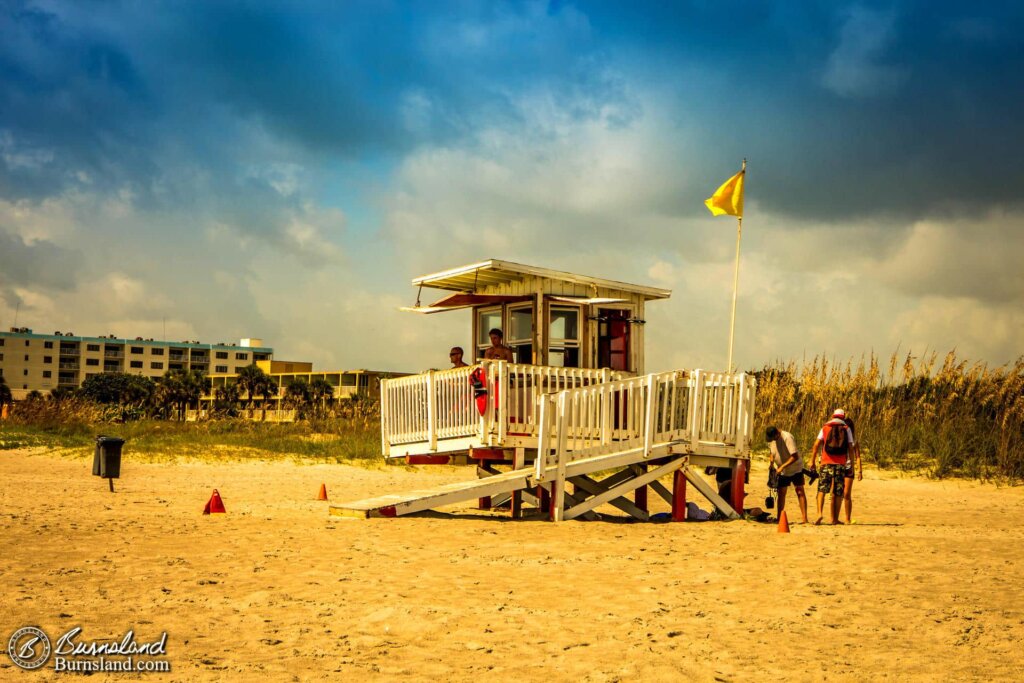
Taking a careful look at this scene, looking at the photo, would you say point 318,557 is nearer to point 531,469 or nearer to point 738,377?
point 531,469

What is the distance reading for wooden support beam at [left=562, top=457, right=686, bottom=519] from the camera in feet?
46.6

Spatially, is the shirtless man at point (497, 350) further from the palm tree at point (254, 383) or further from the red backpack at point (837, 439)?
the palm tree at point (254, 383)

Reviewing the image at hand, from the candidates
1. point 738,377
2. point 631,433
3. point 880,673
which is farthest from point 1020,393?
point 880,673

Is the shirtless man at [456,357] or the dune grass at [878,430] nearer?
the shirtless man at [456,357]

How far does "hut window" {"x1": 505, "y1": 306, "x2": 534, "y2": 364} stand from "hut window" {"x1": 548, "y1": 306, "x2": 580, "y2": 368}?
372 mm

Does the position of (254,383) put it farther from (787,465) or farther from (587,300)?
(787,465)

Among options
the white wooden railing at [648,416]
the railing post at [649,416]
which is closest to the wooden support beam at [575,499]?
the white wooden railing at [648,416]

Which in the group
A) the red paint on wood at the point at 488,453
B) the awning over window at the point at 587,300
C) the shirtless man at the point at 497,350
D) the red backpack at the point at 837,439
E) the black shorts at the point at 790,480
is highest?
the awning over window at the point at 587,300

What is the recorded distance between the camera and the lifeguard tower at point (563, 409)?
14203 mm

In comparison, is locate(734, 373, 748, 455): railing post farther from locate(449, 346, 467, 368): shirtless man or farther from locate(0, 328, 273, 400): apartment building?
locate(0, 328, 273, 400): apartment building

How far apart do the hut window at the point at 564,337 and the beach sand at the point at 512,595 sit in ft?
10.8

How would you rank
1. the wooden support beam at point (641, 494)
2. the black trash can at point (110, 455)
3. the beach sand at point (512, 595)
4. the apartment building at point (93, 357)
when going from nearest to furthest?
the beach sand at point (512, 595) → the wooden support beam at point (641, 494) → the black trash can at point (110, 455) → the apartment building at point (93, 357)

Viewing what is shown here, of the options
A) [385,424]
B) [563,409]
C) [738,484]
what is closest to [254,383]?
[385,424]

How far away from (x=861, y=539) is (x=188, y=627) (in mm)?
8351
